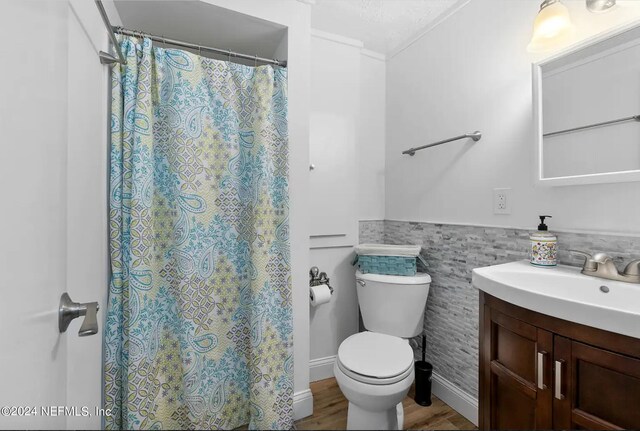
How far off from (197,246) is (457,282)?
134cm

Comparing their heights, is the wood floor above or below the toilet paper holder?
below

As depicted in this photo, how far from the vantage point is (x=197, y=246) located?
3.97 ft

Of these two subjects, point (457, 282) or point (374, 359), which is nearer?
point (374, 359)

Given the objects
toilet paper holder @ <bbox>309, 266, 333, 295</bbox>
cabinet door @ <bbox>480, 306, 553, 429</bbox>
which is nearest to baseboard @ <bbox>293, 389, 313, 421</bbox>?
toilet paper holder @ <bbox>309, 266, 333, 295</bbox>

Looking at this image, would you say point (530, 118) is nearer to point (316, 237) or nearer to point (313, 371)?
point (316, 237)

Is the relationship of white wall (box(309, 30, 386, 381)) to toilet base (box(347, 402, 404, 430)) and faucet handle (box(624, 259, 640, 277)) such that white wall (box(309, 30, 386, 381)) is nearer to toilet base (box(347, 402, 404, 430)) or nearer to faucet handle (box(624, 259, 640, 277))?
toilet base (box(347, 402, 404, 430))

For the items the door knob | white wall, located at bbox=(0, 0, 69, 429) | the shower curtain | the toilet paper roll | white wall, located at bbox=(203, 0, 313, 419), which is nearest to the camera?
white wall, located at bbox=(0, 0, 69, 429)

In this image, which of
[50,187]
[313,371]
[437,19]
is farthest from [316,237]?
[437,19]

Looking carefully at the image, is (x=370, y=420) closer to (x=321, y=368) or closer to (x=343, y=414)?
(x=343, y=414)

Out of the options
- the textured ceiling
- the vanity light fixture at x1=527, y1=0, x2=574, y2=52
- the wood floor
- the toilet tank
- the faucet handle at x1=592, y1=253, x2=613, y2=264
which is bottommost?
the wood floor

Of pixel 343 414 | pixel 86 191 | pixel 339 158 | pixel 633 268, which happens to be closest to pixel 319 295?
pixel 343 414

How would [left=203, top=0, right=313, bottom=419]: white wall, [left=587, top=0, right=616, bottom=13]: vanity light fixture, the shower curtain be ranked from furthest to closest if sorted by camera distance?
[left=203, top=0, right=313, bottom=419]: white wall → the shower curtain → [left=587, top=0, right=616, bottom=13]: vanity light fixture

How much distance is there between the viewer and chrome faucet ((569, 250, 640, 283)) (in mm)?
842

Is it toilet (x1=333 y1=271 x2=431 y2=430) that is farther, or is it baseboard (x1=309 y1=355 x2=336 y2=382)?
baseboard (x1=309 y1=355 x2=336 y2=382)
